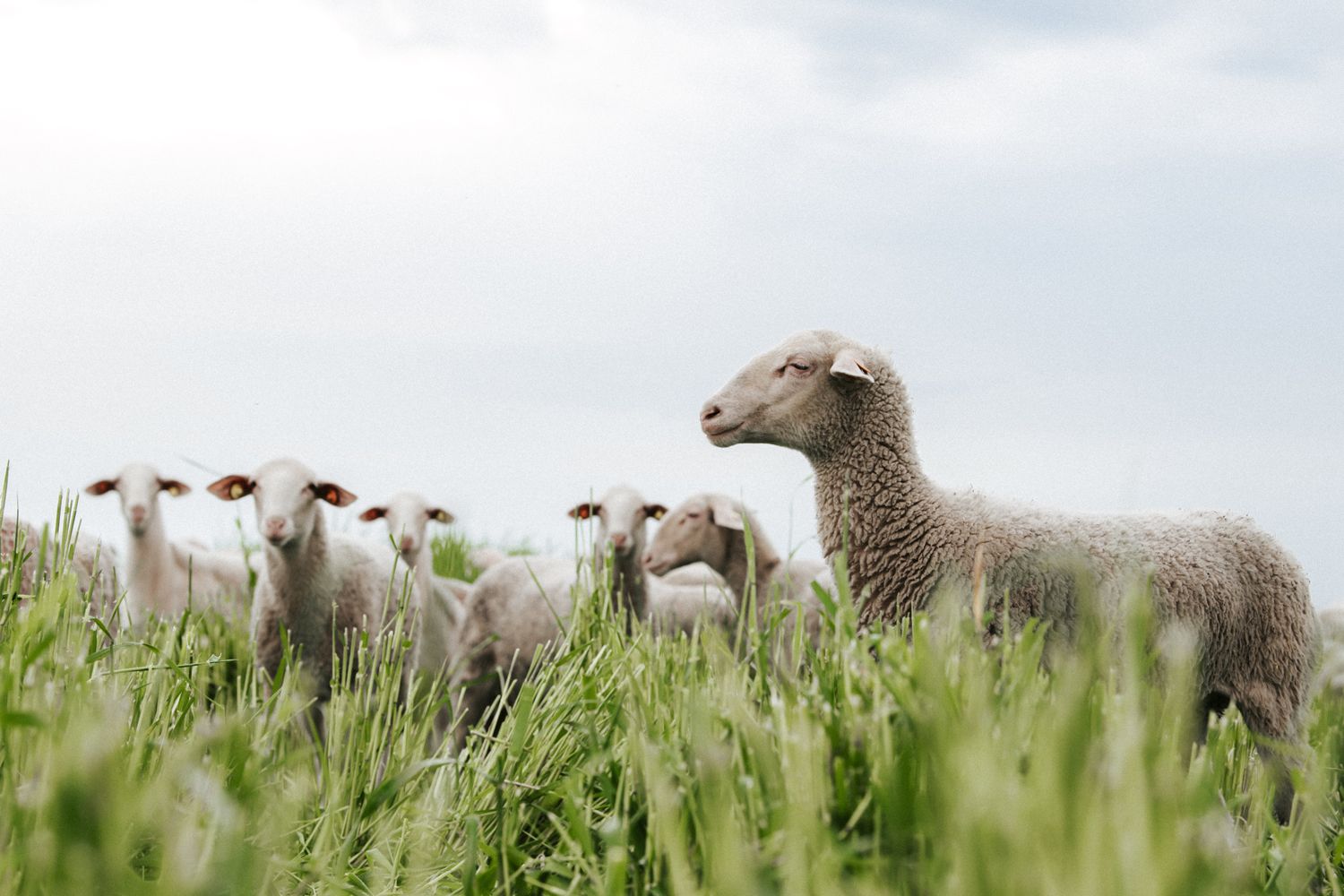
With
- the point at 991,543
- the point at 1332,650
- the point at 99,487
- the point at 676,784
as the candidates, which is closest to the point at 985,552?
the point at 991,543

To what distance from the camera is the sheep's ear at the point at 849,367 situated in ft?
13.6

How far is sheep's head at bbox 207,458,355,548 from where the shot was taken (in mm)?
6188

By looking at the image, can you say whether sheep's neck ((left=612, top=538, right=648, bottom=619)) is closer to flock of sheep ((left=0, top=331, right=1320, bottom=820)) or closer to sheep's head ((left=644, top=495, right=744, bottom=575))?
sheep's head ((left=644, top=495, right=744, bottom=575))

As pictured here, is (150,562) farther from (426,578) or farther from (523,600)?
(523,600)

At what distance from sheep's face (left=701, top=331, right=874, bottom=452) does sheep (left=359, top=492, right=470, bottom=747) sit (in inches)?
135

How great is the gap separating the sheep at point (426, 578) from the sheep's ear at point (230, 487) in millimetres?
1034

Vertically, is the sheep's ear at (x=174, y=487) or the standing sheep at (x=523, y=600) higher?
the sheep's ear at (x=174, y=487)

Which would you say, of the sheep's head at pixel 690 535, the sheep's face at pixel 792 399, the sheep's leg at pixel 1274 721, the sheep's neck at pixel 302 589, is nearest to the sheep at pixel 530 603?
the sheep's head at pixel 690 535

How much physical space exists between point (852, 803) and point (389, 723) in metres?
1.60

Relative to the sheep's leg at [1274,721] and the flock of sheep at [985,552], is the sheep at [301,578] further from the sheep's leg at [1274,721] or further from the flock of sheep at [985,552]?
the sheep's leg at [1274,721]

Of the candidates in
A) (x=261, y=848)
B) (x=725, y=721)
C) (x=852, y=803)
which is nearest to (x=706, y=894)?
(x=852, y=803)

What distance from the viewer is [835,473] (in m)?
4.37

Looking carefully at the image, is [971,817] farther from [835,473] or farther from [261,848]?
[835,473]

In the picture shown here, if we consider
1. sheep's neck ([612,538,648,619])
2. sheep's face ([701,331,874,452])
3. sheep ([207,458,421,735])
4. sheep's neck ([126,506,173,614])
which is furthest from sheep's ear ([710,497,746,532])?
sheep's neck ([126,506,173,614])
